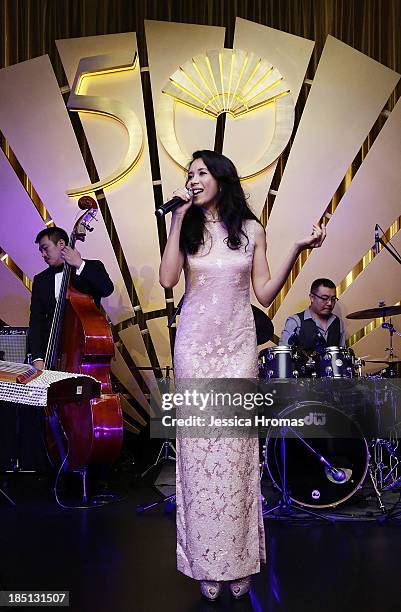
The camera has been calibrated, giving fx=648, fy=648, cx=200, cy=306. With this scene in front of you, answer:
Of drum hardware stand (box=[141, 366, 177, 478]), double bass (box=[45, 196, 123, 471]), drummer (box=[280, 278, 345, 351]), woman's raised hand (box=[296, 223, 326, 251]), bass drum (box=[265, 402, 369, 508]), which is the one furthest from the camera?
drum hardware stand (box=[141, 366, 177, 478])

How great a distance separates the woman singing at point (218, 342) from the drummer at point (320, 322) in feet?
7.63

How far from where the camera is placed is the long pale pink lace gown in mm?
2049

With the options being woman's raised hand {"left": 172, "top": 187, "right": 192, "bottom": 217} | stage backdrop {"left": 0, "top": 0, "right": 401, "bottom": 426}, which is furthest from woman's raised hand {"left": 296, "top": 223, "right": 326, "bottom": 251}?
stage backdrop {"left": 0, "top": 0, "right": 401, "bottom": 426}

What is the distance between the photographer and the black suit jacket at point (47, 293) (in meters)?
3.92

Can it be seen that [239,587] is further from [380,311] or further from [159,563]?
[380,311]

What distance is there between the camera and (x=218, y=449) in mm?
2059

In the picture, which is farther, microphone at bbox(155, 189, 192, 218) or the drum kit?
the drum kit

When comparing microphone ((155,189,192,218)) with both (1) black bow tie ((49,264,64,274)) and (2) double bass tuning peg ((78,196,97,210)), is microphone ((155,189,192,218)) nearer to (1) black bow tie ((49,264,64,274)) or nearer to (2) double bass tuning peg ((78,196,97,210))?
(2) double bass tuning peg ((78,196,97,210))

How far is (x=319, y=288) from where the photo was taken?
458 cm

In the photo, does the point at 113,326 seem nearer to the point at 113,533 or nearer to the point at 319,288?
the point at 319,288

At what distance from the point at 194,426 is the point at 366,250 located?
338 centimetres

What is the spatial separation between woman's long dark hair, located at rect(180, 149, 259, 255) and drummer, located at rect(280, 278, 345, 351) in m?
2.33

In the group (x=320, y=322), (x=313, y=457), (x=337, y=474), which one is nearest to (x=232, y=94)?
(x=320, y=322)

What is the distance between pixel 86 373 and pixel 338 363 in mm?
1390
